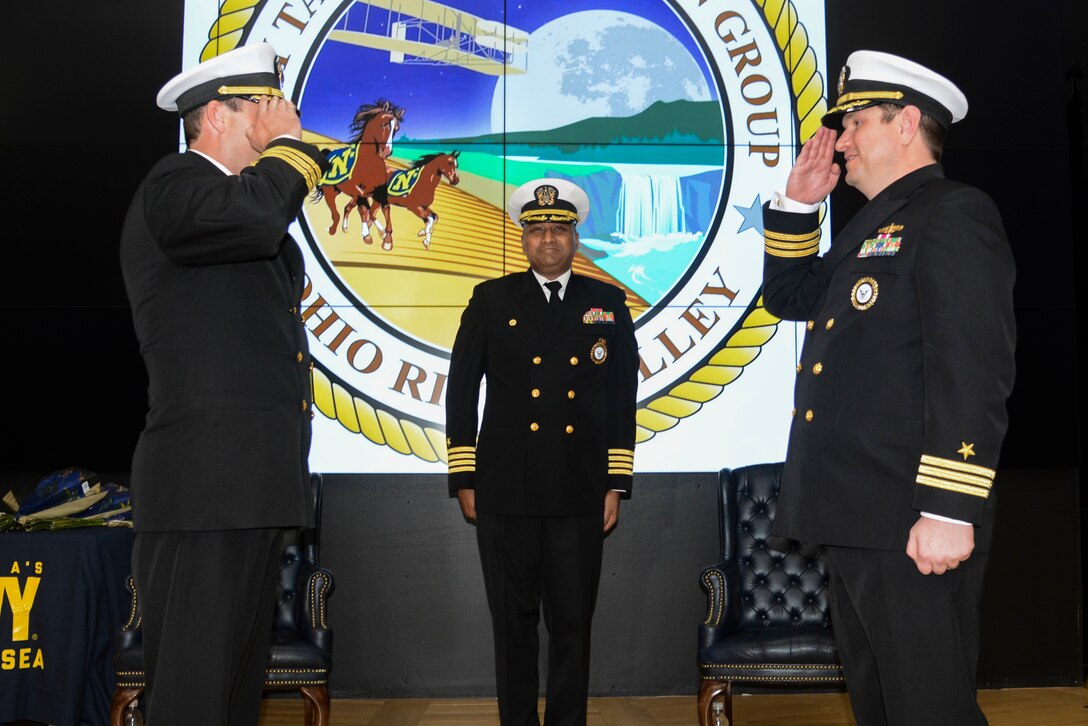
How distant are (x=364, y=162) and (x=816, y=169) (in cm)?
240

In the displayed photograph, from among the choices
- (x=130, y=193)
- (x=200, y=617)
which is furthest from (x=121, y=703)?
(x=130, y=193)

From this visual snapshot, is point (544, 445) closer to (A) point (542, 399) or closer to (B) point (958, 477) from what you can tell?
(A) point (542, 399)

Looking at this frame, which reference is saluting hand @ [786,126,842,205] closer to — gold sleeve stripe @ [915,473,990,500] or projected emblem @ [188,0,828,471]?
gold sleeve stripe @ [915,473,990,500]

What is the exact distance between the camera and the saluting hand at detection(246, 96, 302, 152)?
188 cm

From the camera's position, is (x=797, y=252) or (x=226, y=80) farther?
(x=797, y=252)

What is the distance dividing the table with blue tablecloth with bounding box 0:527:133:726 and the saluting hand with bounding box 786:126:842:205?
236 cm

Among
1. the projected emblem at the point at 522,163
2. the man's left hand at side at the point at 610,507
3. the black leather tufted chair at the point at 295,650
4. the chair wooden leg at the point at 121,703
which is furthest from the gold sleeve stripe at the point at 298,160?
the projected emblem at the point at 522,163

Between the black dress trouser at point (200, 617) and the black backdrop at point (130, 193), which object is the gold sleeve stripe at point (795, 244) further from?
the black backdrop at point (130, 193)

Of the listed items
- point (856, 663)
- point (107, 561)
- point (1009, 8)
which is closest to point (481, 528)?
point (107, 561)

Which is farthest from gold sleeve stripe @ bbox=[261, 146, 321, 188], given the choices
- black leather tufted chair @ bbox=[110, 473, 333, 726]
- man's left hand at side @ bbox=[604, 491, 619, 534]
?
man's left hand at side @ bbox=[604, 491, 619, 534]

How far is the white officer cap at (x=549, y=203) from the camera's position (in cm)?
339

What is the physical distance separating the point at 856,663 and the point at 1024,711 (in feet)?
7.63

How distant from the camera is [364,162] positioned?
4.09 m

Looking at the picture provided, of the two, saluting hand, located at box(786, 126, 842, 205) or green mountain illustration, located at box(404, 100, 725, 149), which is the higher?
green mountain illustration, located at box(404, 100, 725, 149)
